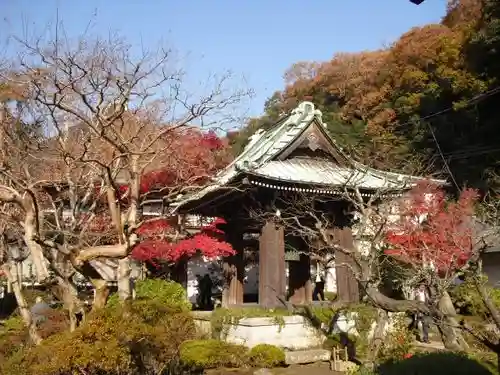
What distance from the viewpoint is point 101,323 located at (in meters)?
7.77

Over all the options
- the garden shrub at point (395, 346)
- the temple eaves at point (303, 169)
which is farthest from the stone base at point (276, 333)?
the temple eaves at point (303, 169)

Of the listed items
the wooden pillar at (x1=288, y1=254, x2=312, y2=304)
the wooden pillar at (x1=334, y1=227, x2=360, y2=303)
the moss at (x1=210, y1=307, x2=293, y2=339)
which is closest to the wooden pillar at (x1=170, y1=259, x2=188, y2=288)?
the wooden pillar at (x1=288, y1=254, x2=312, y2=304)

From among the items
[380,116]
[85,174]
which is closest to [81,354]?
[85,174]

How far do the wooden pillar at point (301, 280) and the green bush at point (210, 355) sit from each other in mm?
5430

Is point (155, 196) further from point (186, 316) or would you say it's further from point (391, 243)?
point (186, 316)

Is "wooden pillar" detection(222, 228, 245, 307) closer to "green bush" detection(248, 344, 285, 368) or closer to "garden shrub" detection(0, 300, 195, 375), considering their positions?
"green bush" detection(248, 344, 285, 368)

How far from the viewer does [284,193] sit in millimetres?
15000

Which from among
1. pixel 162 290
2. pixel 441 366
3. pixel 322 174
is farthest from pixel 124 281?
pixel 322 174

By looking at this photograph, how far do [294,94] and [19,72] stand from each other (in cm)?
4143

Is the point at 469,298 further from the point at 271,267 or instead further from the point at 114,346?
the point at 114,346

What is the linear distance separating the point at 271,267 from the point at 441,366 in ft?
23.7

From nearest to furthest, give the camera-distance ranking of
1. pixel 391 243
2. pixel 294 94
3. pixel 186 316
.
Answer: pixel 186 316
pixel 391 243
pixel 294 94

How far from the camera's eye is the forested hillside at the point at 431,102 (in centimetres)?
2591

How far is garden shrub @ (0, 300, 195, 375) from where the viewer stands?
24.4 ft
